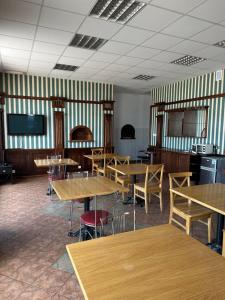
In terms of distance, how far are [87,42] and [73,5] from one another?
125 cm

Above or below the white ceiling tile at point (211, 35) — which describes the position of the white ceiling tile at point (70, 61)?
above

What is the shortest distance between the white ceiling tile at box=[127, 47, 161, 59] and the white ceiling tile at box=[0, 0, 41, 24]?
A: 76.6 inches

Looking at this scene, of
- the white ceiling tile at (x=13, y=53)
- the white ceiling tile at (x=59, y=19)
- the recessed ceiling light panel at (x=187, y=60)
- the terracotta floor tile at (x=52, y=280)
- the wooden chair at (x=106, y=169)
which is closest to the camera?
the terracotta floor tile at (x=52, y=280)

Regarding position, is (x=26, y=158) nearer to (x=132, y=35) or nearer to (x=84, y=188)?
(x=84, y=188)

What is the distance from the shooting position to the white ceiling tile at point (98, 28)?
320 cm

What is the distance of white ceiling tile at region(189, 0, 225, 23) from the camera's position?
268cm

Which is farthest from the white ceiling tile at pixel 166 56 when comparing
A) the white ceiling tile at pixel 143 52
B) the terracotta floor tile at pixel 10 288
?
the terracotta floor tile at pixel 10 288

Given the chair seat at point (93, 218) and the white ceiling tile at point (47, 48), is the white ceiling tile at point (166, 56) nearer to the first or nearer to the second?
the white ceiling tile at point (47, 48)

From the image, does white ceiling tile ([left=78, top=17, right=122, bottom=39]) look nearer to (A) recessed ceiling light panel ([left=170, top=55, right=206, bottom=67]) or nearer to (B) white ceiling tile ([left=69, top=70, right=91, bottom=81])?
(A) recessed ceiling light panel ([left=170, top=55, right=206, bottom=67])

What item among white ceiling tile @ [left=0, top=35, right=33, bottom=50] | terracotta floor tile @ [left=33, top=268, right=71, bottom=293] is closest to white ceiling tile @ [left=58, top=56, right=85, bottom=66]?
white ceiling tile @ [left=0, top=35, right=33, bottom=50]

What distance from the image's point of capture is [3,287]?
211 cm

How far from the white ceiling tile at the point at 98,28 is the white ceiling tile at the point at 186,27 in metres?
0.81

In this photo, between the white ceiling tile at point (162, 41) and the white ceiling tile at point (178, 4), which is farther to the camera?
the white ceiling tile at point (162, 41)

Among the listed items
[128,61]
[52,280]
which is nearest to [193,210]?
[52,280]
